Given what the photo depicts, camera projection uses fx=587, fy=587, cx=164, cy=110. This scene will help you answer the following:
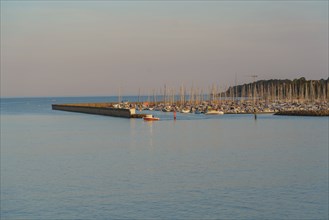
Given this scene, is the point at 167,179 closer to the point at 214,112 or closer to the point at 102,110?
the point at 214,112

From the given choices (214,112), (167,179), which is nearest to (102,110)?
(214,112)

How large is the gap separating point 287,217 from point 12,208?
11092 millimetres

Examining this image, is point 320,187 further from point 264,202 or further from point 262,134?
point 262,134

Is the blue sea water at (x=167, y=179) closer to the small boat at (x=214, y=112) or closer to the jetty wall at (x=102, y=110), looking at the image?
the jetty wall at (x=102, y=110)

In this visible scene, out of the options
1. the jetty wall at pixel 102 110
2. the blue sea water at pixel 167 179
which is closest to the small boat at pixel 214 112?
the jetty wall at pixel 102 110

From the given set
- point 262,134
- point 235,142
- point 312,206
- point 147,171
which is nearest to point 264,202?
point 312,206

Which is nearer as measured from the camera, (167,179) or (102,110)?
(167,179)

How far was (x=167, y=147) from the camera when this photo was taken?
1816 inches

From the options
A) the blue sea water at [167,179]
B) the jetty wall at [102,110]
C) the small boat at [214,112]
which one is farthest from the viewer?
the small boat at [214,112]

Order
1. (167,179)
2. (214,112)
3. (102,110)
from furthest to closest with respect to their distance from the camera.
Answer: (102,110)
(214,112)
(167,179)

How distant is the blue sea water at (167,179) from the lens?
75.9ft

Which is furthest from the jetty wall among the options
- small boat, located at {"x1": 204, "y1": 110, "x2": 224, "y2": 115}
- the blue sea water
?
the blue sea water

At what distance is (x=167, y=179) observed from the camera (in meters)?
29.7

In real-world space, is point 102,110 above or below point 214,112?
above
